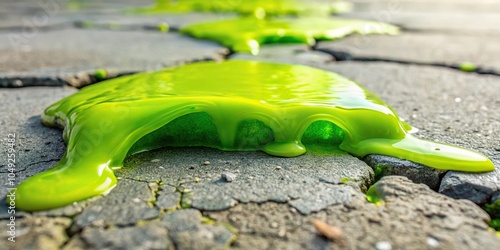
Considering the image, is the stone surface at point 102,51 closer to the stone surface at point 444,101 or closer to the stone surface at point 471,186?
the stone surface at point 444,101

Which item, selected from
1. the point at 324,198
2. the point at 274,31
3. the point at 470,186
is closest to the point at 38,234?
the point at 324,198

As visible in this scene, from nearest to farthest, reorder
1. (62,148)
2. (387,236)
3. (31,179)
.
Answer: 1. (387,236)
2. (31,179)
3. (62,148)

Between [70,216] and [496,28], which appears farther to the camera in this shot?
[496,28]

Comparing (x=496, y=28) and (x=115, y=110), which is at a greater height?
(x=496, y=28)

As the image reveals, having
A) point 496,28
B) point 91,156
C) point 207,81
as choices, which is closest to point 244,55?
point 207,81

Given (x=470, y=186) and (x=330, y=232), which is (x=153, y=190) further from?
(x=470, y=186)

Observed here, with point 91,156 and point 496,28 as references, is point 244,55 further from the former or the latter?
point 496,28

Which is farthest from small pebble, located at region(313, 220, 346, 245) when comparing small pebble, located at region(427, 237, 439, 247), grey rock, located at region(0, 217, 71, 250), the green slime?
the green slime
